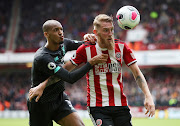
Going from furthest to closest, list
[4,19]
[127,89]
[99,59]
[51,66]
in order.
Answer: [4,19]
[127,89]
[51,66]
[99,59]

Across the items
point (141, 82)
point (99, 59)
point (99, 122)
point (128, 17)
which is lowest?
point (99, 122)

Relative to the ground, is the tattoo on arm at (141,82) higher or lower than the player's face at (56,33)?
lower

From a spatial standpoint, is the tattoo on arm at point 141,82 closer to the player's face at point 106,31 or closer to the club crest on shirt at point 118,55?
the club crest on shirt at point 118,55

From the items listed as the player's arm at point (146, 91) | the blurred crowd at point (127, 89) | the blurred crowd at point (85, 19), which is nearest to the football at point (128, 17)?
the player's arm at point (146, 91)

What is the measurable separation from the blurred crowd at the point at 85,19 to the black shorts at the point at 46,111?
54.1 feet

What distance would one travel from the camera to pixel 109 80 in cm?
473

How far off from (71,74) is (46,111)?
1.00 m

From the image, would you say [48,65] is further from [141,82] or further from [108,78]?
[141,82]

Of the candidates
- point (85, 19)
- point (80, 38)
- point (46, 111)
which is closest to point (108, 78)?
point (46, 111)

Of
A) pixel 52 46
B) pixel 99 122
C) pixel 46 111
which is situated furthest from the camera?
pixel 46 111

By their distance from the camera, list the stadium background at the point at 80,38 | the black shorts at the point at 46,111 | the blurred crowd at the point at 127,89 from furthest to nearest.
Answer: the stadium background at the point at 80,38 → the blurred crowd at the point at 127,89 → the black shorts at the point at 46,111

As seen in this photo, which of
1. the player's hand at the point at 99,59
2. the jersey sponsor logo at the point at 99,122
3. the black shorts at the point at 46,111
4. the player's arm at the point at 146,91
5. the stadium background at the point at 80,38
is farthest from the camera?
the stadium background at the point at 80,38

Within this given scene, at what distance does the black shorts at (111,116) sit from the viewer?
4.52 metres

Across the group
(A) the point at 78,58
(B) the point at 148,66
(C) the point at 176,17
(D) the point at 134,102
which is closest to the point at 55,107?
(A) the point at 78,58
